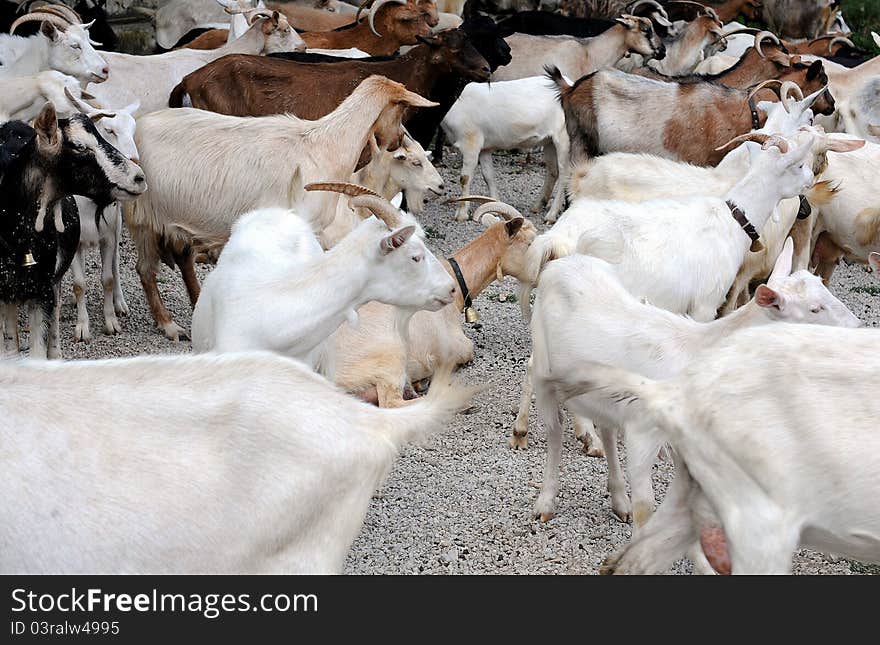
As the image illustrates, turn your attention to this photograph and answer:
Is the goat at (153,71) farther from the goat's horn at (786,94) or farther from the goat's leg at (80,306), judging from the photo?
the goat's horn at (786,94)

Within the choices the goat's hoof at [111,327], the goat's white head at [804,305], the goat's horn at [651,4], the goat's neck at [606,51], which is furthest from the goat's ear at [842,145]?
the goat's horn at [651,4]

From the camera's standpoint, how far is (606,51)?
1170cm

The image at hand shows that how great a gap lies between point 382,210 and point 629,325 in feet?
3.69

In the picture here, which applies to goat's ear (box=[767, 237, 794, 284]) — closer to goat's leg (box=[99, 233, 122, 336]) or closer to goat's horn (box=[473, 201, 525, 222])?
goat's horn (box=[473, 201, 525, 222])

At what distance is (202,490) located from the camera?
2.82 metres

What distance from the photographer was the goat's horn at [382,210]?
4809 millimetres

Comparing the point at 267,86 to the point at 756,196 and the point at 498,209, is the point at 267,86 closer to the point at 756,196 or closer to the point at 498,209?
the point at 498,209

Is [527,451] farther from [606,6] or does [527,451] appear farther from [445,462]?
[606,6]

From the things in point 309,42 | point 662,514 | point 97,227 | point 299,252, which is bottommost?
point 309,42

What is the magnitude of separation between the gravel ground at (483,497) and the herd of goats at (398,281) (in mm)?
142

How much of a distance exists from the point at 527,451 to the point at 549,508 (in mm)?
738

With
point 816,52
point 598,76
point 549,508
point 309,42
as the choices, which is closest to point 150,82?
point 309,42

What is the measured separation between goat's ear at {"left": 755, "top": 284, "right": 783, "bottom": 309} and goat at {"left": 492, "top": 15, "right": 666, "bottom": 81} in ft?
24.8

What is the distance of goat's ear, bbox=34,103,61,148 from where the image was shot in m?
5.60
